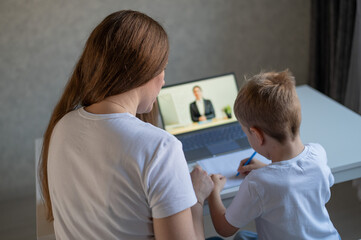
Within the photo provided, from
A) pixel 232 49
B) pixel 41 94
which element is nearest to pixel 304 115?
pixel 232 49

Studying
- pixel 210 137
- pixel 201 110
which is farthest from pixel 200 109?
pixel 210 137

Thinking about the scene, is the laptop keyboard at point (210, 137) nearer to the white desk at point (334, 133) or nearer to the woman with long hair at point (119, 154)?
the white desk at point (334, 133)

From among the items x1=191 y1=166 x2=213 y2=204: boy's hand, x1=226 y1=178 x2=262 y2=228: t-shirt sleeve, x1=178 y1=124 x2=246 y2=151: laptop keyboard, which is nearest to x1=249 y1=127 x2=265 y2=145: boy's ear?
x1=226 y1=178 x2=262 y2=228: t-shirt sleeve

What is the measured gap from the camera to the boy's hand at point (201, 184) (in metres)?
1.29

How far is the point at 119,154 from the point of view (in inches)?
35.7

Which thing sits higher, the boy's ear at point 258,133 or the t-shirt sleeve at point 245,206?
the boy's ear at point 258,133

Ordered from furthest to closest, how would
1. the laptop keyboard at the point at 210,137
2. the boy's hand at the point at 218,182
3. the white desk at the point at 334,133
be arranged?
the laptop keyboard at the point at 210,137 < the white desk at the point at 334,133 < the boy's hand at the point at 218,182

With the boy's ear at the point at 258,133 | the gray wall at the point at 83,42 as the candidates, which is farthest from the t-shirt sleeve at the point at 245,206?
the gray wall at the point at 83,42

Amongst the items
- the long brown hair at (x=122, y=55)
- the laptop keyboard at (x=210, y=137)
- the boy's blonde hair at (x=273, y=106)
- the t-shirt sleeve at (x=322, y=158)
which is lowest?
the laptop keyboard at (x=210, y=137)

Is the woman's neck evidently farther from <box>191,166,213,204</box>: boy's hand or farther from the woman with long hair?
<box>191,166,213,204</box>: boy's hand

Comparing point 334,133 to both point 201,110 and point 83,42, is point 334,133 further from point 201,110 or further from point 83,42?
point 83,42

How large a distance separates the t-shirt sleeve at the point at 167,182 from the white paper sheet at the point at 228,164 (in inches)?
19.7

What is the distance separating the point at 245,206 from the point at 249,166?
281mm

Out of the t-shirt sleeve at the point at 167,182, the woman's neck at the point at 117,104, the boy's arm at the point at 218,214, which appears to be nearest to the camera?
the t-shirt sleeve at the point at 167,182
